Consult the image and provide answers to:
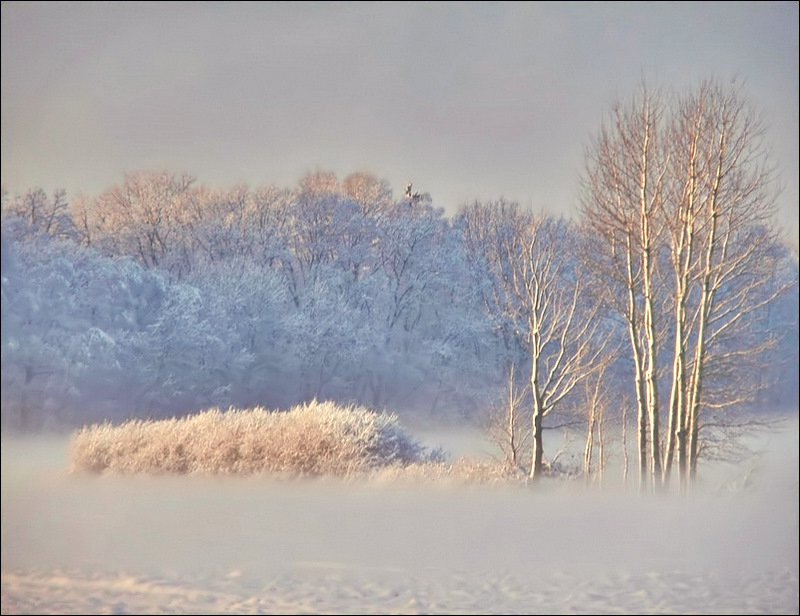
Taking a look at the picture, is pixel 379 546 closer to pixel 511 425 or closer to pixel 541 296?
pixel 511 425

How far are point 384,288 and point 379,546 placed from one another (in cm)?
286

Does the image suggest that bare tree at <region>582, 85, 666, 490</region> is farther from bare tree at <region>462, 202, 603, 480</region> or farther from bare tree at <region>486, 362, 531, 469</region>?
bare tree at <region>486, 362, 531, 469</region>

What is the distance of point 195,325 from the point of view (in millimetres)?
9570

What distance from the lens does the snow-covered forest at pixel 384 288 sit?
30.6 ft

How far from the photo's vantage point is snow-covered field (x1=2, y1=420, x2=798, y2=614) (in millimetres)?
6988

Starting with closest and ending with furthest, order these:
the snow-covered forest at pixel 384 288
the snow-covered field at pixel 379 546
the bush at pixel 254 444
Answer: the snow-covered field at pixel 379 546 < the bush at pixel 254 444 < the snow-covered forest at pixel 384 288

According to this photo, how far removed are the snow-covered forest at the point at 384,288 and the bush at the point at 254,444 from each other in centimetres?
19

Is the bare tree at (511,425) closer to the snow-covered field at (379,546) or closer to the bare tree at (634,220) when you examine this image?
the snow-covered field at (379,546)

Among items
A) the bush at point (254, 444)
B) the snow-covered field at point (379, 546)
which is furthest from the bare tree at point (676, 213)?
the bush at point (254, 444)

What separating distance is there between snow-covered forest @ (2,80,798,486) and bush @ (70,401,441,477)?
0.19 metres

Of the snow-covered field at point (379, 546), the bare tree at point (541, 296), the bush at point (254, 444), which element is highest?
the bare tree at point (541, 296)

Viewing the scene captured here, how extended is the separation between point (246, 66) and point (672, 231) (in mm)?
4482

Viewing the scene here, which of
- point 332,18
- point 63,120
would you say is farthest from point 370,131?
point 63,120

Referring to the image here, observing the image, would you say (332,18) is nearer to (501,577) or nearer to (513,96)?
(513,96)
